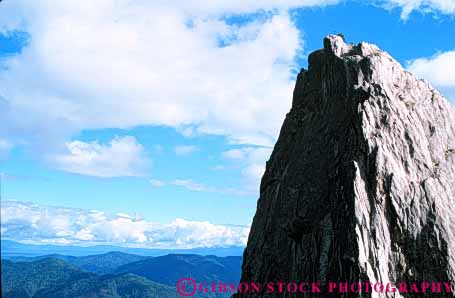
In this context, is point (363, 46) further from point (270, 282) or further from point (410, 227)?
point (270, 282)

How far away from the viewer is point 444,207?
3666 cm

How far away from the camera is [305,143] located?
48.7 m

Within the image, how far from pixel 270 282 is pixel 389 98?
22254 mm

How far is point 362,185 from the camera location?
3762 cm

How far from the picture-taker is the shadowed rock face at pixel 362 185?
3541 cm

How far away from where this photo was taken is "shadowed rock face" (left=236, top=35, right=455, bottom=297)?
1394 inches

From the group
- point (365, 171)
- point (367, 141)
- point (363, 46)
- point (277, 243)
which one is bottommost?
point (277, 243)

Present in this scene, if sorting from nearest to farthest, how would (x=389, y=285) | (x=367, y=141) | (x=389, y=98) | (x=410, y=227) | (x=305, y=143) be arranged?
(x=389, y=285)
(x=410, y=227)
(x=367, y=141)
(x=389, y=98)
(x=305, y=143)

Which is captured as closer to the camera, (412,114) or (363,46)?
(412,114)

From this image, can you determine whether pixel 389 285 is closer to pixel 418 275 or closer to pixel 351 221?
pixel 418 275

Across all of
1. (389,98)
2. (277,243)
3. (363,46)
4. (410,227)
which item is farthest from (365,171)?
(363,46)

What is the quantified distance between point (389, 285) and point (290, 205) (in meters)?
13.7

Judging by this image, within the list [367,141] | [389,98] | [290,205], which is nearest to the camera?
[367,141]

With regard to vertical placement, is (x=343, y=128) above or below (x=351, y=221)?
above
